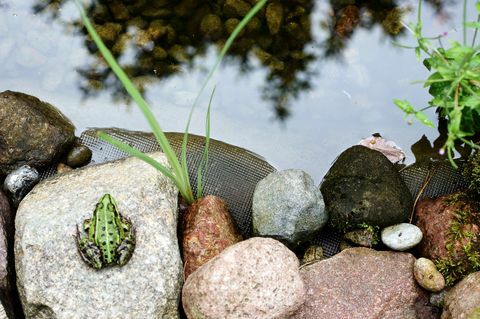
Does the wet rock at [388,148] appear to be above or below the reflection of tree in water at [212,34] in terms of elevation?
below

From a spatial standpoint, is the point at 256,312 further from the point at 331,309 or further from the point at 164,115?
the point at 164,115

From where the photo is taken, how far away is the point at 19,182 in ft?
14.0

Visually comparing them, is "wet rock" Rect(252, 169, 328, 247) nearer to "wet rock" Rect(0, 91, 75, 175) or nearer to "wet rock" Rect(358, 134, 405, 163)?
"wet rock" Rect(358, 134, 405, 163)

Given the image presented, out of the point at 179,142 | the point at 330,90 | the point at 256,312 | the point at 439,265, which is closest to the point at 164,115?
the point at 179,142

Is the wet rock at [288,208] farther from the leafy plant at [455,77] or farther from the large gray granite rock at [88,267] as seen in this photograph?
the leafy plant at [455,77]

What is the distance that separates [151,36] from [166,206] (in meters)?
1.65

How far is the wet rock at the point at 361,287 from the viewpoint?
392cm

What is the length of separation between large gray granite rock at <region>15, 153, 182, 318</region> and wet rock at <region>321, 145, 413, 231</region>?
1.17 metres

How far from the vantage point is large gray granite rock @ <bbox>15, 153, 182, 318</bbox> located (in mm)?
3656

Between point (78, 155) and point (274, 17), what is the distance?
1.94 m

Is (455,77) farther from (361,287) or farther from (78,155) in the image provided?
(78,155)

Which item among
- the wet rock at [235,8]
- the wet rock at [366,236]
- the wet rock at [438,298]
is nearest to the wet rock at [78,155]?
the wet rock at [235,8]

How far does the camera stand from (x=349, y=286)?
4000 mm

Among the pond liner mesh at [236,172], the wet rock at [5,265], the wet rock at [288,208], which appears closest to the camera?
the wet rock at [5,265]
